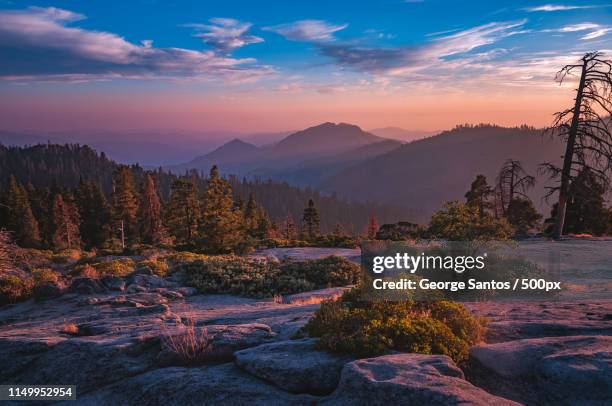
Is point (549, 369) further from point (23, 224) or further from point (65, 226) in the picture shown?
point (23, 224)

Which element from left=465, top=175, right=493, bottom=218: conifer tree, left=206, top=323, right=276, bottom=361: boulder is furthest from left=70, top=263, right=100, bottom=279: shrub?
left=465, top=175, right=493, bottom=218: conifer tree

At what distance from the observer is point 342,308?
9.38 meters

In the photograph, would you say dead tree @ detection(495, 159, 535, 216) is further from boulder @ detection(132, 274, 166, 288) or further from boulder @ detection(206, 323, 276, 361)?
boulder @ detection(206, 323, 276, 361)

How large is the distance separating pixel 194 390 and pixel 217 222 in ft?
121

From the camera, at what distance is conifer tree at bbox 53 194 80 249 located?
63.9 m

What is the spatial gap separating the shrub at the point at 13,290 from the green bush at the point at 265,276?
705 cm

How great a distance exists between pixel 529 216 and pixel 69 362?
148 feet

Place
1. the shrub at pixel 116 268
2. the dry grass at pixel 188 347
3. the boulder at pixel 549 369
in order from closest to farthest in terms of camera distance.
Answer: the boulder at pixel 549 369 < the dry grass at pixel 188 347 < the shrub at pixel 116 268

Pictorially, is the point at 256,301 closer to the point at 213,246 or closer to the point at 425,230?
the point at 425,230

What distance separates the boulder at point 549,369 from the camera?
604cm

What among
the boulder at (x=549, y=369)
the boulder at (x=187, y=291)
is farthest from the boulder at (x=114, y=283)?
the boulder at (x=549, y=369)

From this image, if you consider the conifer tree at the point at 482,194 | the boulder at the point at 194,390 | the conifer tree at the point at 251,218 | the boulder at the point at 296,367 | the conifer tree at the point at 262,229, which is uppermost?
the conifer tree at the point at 482,194

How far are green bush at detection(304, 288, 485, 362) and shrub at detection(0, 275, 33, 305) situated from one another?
15.1 m

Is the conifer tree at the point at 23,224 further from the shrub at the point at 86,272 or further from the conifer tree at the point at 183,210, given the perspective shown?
the shrub at the point at 86,272
